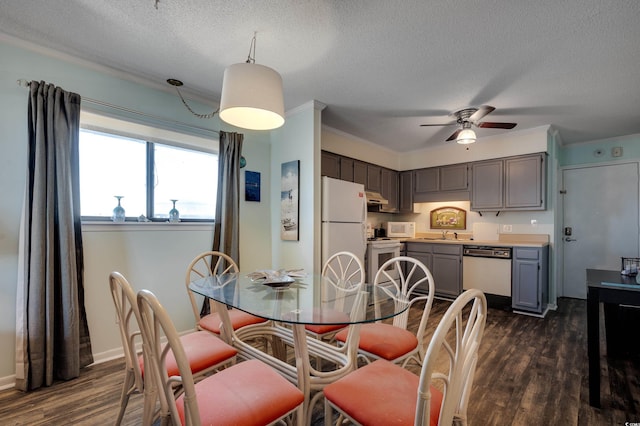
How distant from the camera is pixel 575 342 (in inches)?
113

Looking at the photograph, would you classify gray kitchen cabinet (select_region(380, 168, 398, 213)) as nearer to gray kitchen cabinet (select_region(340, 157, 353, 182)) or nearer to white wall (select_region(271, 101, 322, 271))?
gray kitchen cabinet (select_region(340, 157, 353, 182))

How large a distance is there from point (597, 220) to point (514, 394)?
3.82 meters

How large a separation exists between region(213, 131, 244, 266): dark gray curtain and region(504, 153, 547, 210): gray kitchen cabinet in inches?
144

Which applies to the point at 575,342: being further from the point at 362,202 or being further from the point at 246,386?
the point at 246,386

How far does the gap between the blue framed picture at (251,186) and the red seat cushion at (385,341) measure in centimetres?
200

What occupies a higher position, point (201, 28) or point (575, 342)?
point (201, 28)

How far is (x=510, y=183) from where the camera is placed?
13.5 ft

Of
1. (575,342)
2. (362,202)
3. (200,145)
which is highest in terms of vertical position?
(200,145)

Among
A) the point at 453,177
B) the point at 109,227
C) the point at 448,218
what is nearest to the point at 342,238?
the point at 109,227

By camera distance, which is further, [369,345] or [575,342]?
[575,342]

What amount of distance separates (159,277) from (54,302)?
74 cm

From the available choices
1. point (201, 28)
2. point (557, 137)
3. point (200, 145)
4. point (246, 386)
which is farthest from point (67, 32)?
point (557, 137)

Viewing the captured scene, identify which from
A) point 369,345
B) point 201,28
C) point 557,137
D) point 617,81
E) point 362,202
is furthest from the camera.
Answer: point 557,137

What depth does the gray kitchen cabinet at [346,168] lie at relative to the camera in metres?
4.14
